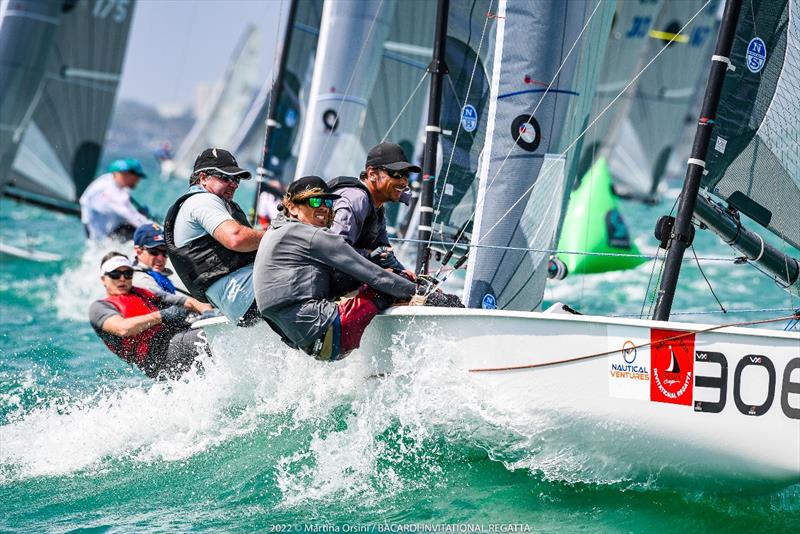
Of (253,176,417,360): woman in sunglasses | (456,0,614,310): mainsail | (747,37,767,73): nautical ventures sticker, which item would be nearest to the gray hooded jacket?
(253,176,417,360): woman in sunglasses

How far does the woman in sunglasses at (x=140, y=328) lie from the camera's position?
536 cm

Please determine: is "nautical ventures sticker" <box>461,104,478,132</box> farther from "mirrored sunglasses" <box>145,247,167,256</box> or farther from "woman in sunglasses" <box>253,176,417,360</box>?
"woman in sunglasses" <box>253,176,417,360</box>

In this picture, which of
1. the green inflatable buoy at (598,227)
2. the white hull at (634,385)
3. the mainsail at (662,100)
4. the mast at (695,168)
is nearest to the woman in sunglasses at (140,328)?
the white hull at (634,385)

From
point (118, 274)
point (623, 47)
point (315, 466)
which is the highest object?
point (623, 47)

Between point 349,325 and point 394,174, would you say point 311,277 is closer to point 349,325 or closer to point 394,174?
point 349,325

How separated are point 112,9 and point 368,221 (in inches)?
435

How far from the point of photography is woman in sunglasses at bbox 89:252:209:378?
5.36 m

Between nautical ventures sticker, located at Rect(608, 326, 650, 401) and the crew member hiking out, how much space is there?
89 cm

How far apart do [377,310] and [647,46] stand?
43.6 feet

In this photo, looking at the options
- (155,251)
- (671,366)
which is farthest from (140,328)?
(671,366)

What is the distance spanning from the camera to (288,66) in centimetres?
1294

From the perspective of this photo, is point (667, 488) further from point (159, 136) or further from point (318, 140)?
point (159, 136)

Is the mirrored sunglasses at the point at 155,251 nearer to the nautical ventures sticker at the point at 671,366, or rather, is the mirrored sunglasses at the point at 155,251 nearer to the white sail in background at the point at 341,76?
the nautical ventures sticker at the point at 671,366

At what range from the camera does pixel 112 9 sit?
1459cm
